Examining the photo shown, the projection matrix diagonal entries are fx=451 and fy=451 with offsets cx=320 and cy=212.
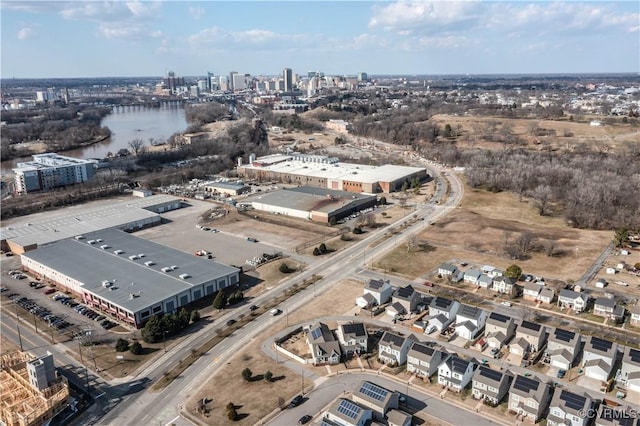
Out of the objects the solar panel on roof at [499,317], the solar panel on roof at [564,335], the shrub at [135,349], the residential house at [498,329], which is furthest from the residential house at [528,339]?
the shrub at [135,349]

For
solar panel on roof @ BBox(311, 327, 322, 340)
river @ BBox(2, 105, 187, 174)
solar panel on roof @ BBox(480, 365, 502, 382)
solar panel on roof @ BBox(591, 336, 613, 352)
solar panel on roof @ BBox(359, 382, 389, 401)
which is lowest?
solar panel on roof @ BBox(359, 382, 389, 401)

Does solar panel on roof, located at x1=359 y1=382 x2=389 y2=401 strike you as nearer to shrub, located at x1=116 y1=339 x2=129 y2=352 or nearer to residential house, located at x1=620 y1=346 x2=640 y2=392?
residential house, located at x1=620 y1=346 x2=640 y2=392

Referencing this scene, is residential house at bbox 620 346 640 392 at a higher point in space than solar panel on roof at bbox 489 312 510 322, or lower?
lower

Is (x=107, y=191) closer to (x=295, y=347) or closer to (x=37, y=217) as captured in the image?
(x=37, y=217)

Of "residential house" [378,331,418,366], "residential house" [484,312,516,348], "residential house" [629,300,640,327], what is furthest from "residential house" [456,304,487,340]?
"residential house" [629,300,640,327]

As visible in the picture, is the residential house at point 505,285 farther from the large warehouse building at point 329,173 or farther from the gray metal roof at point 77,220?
the gray metal roof at point 77,220

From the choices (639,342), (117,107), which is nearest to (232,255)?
(639,342)
